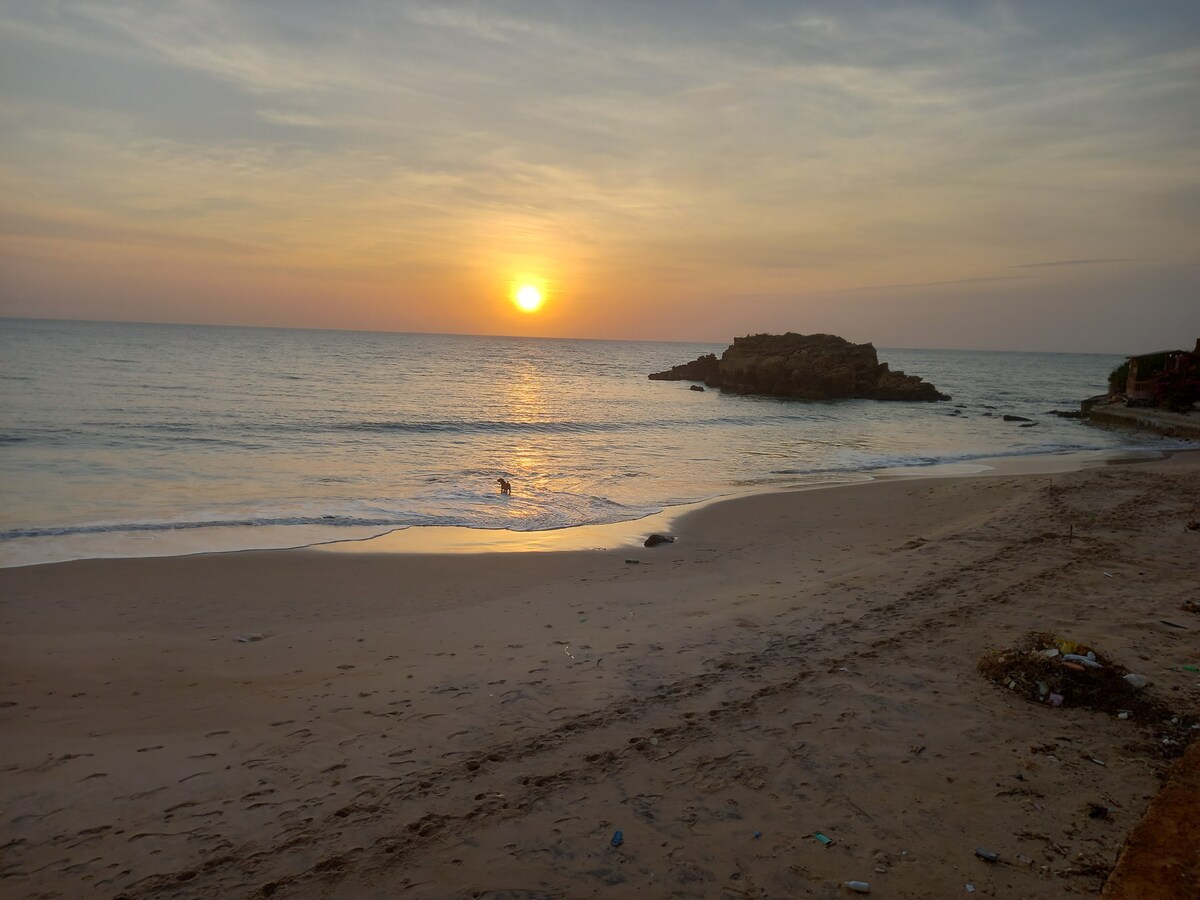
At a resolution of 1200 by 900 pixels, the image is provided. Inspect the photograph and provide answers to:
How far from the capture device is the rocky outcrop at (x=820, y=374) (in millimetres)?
56031

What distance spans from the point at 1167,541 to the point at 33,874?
43.9ft

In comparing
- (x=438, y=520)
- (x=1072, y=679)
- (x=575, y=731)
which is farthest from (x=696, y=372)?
(x=575, y=731)

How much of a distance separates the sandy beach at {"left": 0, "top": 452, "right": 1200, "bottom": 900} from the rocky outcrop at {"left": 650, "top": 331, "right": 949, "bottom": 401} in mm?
47793

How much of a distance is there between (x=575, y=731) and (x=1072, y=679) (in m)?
4.15

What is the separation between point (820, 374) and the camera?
5616 centimetres

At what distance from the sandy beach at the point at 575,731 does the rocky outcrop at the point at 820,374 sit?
157 ft

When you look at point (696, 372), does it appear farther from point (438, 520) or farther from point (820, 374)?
point (438, 520)

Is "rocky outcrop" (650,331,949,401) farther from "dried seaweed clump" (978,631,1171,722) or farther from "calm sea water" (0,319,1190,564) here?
"dried seaweed clump" (978,631,1171,722)

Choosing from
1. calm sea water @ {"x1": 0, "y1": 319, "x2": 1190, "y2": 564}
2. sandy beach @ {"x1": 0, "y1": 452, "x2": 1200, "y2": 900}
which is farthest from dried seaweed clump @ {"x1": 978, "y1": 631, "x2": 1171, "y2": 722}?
calm sea water @ {"x1": 0, "y1": 319, "x2": 1190, "y2": 564}

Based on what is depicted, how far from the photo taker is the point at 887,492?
17078mm

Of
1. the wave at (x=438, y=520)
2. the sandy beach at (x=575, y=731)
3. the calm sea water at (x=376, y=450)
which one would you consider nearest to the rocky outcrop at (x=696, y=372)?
the calm sea water at (x=376, y=450)

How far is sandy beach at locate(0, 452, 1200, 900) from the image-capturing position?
13.0 ft

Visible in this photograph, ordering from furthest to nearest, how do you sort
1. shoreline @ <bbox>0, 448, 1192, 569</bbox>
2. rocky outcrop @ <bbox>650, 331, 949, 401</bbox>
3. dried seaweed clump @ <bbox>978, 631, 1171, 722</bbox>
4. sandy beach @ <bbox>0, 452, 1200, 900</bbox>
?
rocky outcrop @ <bbox>650, 331, 949, 401</bbox> → shoreline @ <bbox>0, 448, 1192, 569</bbox> → dried seaweed clump @ <bbox>978, 631, 1171, 722</bbox> → sandy beach @ <bbox>0, 452, 1200, 900</bbox>

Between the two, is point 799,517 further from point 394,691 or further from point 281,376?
point 281,376
